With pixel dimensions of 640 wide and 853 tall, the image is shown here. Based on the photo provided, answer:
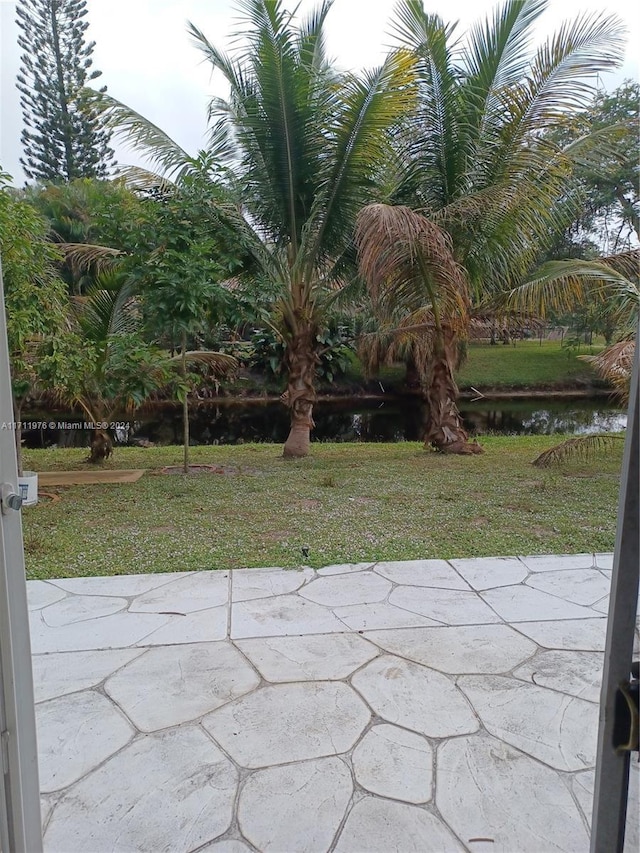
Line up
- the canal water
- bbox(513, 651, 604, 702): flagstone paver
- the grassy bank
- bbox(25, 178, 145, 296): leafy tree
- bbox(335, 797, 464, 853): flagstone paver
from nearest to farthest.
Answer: bbox(335, 797, 464, 853): flagstone paver < bbox(513, 651, 604, 702): flagstone paver < bbox(25, 178, 145, 296): leafy tree < the canal water < the grassy bank

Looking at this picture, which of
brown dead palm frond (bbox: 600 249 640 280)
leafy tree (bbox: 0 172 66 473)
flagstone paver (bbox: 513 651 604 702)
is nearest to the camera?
flagstone paver (bbox: 513 651 604 702)

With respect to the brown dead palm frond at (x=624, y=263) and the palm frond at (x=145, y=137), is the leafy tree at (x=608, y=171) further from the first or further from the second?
the palm frond at (x=145, y=137)

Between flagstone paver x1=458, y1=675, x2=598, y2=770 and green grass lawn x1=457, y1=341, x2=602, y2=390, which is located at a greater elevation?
green grass lawn x1=457, y1=341, x2=602, y2=390

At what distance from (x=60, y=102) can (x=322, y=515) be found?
41.7ft

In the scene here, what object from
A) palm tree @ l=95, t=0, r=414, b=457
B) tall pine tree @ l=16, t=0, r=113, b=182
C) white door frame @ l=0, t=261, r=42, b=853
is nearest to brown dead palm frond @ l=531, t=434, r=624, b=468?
palm tree @ l=95, t=0, r=414, b=457

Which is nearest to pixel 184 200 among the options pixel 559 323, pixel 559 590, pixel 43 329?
pixel 43 329

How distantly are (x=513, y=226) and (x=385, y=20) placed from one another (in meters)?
2.29

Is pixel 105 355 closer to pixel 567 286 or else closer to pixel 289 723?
pixel 289 723

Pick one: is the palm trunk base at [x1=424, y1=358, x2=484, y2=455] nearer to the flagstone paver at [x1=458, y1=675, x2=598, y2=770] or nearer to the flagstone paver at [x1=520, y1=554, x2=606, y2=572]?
the flagstone paver at [x1=520, y1=554, x2=606, y2=572]

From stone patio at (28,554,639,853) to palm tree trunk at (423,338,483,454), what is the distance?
13.5ft

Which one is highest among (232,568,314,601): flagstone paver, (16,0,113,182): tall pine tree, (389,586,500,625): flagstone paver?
(16,0,113,182): tall pine tree

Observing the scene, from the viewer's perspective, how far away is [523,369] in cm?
1605

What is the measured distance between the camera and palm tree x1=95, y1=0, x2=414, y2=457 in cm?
510

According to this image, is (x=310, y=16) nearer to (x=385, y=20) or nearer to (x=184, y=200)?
(x=385, y=20)
